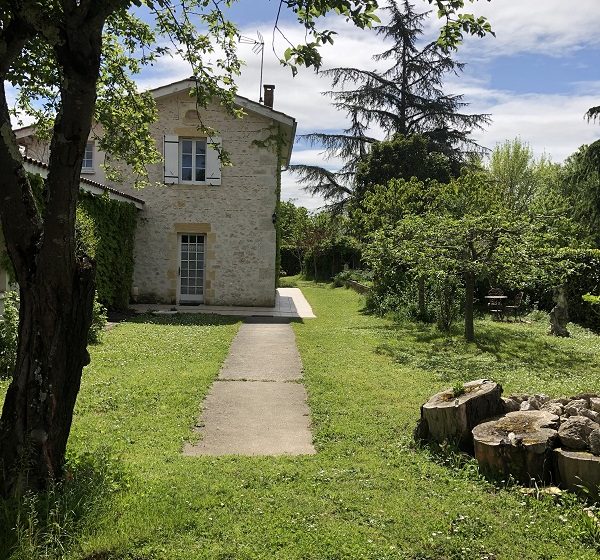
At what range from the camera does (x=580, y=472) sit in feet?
13.4

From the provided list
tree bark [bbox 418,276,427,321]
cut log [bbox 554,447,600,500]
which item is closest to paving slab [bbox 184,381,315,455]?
cut log [bbox 554,447,600,500]

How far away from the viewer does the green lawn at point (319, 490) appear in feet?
11.2

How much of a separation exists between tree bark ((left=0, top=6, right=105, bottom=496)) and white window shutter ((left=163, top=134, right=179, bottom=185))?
1290cm

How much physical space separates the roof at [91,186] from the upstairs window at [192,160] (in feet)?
5.14

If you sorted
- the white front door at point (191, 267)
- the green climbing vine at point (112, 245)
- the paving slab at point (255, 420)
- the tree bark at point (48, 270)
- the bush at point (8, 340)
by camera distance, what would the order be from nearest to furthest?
the tree bark at point (48, 270)
the paving slab at point (255, 420)
the bush at point (8, 340)
the green climbing vine at point (112, 245)
the white front door at point (191, 267)

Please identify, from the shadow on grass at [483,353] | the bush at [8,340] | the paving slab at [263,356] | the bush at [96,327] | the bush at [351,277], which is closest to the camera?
the bush at [8,340]

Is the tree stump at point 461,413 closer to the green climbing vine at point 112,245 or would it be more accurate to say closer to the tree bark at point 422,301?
the green climbing vine at point 112,245

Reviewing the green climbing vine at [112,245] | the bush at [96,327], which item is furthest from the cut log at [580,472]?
the green climbing vine at [112,245]

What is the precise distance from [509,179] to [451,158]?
357 inches

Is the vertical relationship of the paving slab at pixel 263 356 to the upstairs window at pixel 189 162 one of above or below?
below

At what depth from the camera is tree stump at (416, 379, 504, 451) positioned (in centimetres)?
497

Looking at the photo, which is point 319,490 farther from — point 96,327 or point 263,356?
point 96,327

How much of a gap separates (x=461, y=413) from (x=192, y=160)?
527 inches

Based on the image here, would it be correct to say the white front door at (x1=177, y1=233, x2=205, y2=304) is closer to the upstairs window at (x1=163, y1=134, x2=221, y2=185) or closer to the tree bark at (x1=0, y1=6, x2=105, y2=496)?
the upstairs window at (x1=163, y1=134, x2=221, y2=185)
